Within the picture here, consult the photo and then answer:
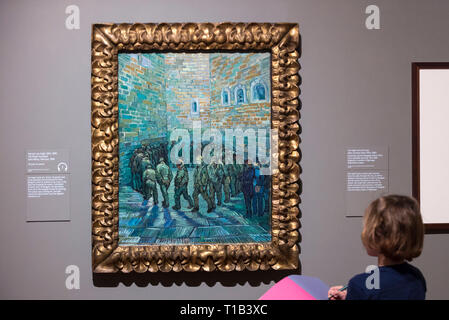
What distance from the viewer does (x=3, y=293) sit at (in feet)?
6.81

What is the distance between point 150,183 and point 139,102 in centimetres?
55

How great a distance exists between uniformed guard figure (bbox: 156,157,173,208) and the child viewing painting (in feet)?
Result: 4.18

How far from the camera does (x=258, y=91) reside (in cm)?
206

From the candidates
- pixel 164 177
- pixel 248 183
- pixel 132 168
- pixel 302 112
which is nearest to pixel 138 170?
pixel 132 168

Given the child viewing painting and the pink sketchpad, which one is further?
the pink sketchpad

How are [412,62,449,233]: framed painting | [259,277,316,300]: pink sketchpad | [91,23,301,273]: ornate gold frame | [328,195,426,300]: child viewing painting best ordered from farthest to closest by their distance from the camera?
1. [412,62,449,233]: framed painting
2. [91,23,301,273]: ornate gold frame
3. [259,277,316,300]: pink sketchpad
4. [328,195,426,300]: child viewing painting

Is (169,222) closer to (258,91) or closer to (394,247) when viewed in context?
(258,91)

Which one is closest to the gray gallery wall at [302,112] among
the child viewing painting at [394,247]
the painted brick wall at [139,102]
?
the painted brick wall at [139,102]

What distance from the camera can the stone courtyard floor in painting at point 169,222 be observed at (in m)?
2.06

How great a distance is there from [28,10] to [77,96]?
0.68 meters

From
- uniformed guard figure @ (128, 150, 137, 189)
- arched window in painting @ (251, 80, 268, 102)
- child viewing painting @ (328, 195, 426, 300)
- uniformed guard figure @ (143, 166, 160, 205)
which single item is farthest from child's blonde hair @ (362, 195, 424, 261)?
uniformed guard figure @ (128, 150, 137, 189)

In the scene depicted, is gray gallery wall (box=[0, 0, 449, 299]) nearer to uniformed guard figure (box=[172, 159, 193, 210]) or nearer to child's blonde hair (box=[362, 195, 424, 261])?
uniformed guard figure (box=[172, 159, 193, 210])

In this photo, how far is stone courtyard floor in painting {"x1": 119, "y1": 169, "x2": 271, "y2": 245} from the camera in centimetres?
206

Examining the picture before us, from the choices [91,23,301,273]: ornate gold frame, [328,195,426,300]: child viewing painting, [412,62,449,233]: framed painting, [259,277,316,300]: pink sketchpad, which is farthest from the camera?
[412,62,449,233]: framed painting
